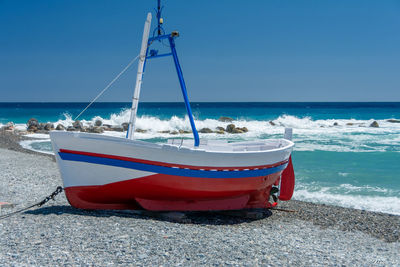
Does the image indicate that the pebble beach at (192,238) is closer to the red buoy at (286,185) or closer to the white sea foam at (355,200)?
the red buoy at (286,185)

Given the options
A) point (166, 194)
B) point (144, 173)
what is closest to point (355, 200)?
point (166, 194)

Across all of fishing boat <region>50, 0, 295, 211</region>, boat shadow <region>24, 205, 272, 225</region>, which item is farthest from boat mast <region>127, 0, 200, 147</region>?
boat shadow <region>24, 205, 272, 225</region>

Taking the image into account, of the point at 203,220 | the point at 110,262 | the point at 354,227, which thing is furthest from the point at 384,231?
the point at 110,262

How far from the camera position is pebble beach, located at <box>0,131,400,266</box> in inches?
A: 185

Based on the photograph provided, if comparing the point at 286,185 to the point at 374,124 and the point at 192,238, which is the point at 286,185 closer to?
the point at 192,238

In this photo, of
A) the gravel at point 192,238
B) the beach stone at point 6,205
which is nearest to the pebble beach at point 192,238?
the gravel at point 192,238

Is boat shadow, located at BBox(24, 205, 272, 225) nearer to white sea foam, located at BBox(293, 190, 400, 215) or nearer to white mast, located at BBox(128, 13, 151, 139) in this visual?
white mast, located at BBox(128, 13, 151, 139)

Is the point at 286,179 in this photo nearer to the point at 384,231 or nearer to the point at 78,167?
the point at 384,231

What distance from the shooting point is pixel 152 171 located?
21.7 ft

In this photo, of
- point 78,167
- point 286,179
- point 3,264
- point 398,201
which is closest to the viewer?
point 3,264

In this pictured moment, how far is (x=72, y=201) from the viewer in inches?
265

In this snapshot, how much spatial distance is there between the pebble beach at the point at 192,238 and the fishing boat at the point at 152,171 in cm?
29

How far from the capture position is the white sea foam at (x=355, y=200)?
364 inches

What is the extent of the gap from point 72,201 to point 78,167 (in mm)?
694
